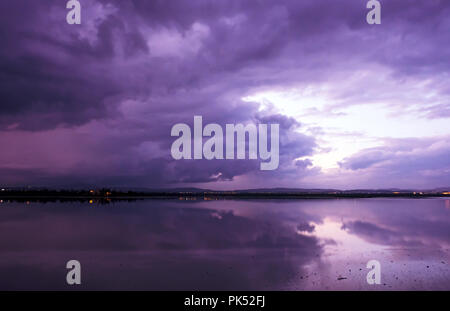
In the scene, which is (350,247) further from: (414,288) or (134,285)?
(134,285)

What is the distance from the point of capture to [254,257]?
20.2m

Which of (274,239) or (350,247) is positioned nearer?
(350,247)

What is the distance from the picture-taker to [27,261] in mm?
19375

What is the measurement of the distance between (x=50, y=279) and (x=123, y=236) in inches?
489

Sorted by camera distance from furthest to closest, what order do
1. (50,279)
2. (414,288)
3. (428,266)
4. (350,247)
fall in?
(350,247)
(428,266)
(50,279)
(414,288)

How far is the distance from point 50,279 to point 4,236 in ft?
52.0
